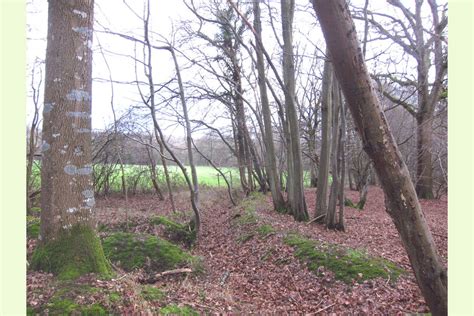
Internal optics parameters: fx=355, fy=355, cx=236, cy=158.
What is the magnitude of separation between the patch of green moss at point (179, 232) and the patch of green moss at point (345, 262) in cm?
337

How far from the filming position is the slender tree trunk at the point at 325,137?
9875mm

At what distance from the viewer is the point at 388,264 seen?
5.69 m

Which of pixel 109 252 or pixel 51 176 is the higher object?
pixel 51 176

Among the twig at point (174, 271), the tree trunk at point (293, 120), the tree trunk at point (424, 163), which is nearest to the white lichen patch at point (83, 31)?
the twig at point (174, 271)

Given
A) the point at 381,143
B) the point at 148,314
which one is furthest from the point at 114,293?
the point at 381,143

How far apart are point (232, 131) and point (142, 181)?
6.21 metres

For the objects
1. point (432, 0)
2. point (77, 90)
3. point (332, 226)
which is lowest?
point (332, 226)

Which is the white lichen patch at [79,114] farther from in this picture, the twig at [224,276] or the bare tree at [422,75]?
the bare tree at [422,75]

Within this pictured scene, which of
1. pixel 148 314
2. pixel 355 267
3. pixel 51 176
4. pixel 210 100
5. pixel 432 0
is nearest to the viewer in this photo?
pixel 148 314

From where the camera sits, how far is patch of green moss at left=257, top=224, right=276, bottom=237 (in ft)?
27.1

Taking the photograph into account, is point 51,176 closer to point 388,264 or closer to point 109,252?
point 109,252

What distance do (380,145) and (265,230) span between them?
6.15 metres

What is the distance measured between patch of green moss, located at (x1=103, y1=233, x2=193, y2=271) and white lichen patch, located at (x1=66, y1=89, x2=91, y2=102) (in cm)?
301

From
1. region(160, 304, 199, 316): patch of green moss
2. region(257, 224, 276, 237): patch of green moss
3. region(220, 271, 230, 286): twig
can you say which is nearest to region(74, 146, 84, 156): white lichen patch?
region(160, 304, 199, 316): patch of green moss
